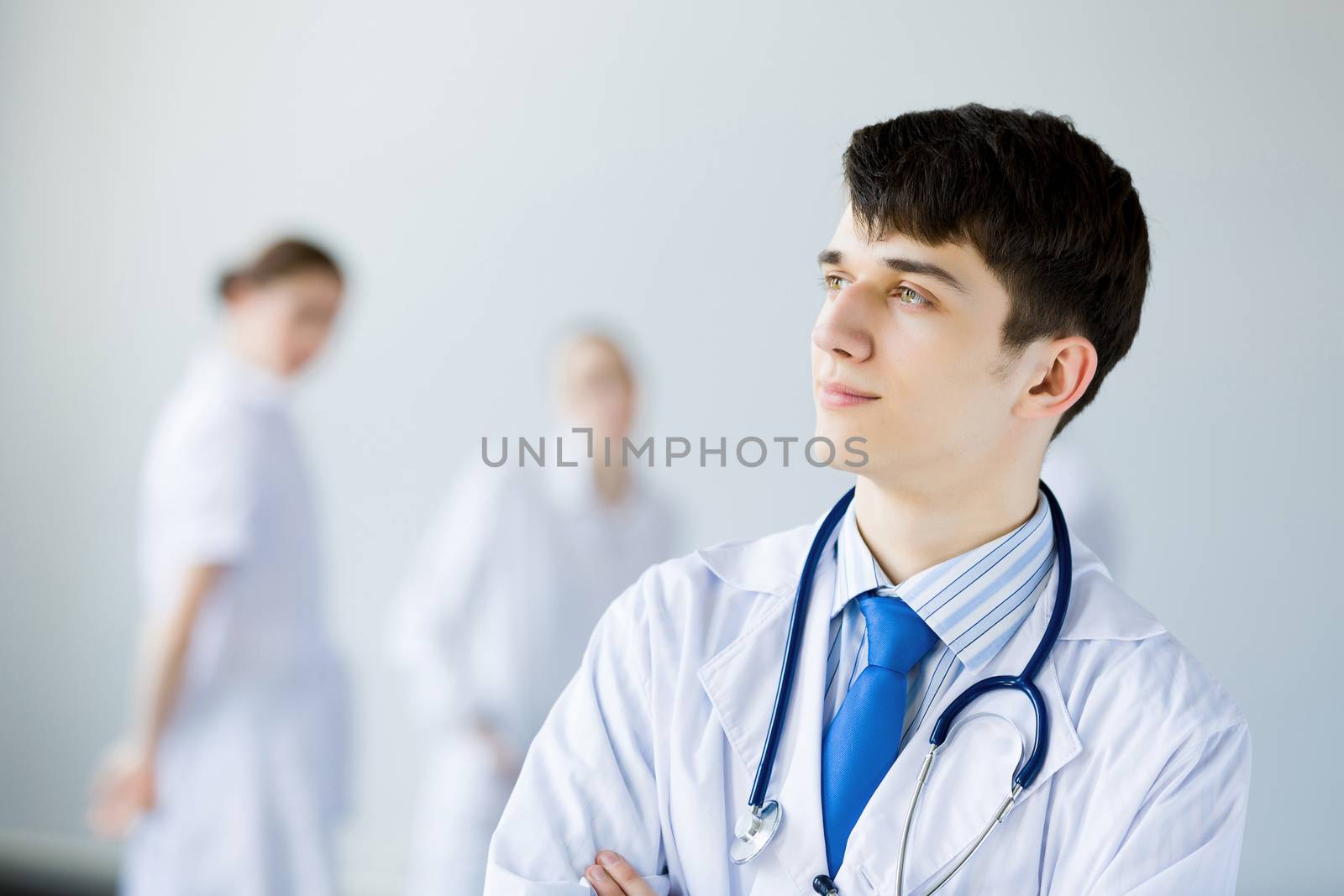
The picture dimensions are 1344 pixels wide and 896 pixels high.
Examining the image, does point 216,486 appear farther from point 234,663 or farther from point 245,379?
point 234,663

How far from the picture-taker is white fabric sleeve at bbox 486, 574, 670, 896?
1.18 metres

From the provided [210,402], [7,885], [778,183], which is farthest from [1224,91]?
[7,885]

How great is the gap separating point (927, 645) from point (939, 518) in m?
0.13

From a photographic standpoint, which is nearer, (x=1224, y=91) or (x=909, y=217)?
(x=909, y=217)

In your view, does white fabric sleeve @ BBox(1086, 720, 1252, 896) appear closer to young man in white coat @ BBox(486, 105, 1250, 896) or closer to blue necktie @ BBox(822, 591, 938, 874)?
young man in white coat @ BBox(486, 105, 1250, 896)

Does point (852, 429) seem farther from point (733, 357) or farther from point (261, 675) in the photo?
point (733, 357)

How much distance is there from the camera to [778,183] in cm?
373

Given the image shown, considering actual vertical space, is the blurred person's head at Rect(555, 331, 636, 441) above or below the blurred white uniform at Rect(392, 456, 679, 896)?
above

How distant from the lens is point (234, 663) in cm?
284

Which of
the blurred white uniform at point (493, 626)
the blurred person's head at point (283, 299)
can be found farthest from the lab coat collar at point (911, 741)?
the blurred person's head at point (283, 299)

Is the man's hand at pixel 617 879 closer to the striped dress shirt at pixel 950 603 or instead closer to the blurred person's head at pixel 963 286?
the striped dress shirt at pixel 950 603

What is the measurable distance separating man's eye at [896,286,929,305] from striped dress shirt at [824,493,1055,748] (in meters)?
0.25

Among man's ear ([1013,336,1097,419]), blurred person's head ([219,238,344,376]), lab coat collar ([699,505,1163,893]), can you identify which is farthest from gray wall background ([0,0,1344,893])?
lab coat collar ([699,505,1163,893])

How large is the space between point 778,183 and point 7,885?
11.0ft
